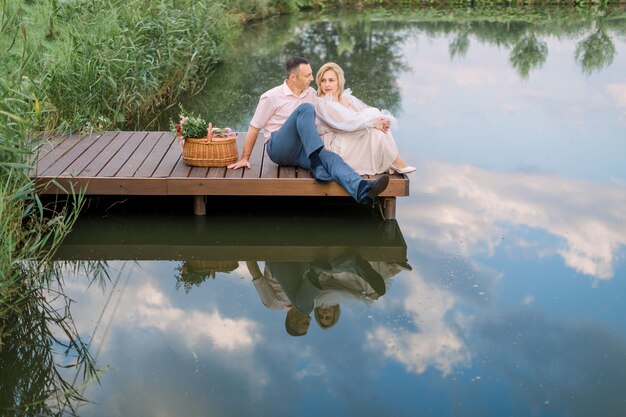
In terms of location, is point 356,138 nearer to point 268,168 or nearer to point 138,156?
point 268,168

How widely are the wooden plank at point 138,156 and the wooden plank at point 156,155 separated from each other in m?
0.03

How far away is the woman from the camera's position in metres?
6.00

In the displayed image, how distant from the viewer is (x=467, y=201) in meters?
6.61

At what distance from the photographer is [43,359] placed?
4074 mm

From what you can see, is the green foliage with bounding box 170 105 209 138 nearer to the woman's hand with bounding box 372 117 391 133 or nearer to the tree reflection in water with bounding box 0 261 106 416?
the woman's hand with bounding box 372 117 391 133

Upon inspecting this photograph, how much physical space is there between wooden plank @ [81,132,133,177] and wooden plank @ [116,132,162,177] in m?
0.14

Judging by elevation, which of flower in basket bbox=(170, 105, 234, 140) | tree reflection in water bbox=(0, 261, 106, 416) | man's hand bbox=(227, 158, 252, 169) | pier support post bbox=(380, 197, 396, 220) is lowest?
pier support post bbox=(380, 197, 396, 220)

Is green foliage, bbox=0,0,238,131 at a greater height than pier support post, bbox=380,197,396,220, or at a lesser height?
greater

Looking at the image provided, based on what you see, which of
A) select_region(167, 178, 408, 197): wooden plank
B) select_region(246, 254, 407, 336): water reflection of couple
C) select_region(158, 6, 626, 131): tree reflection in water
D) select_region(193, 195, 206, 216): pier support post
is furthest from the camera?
select_region(158, 6, 626, 131): tree reflection in water

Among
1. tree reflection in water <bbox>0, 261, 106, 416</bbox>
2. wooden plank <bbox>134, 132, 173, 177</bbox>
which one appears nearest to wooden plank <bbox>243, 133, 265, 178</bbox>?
wooden plank <bbox>134, 132, 173, 177</bbox>

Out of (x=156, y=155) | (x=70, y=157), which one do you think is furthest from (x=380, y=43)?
(x=70, y=157)

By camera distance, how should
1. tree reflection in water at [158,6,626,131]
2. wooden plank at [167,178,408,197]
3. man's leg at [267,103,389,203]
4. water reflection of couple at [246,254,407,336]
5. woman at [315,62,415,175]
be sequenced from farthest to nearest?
tree reflection in water at [158,6,626,131]
woman at [315,62,415,175]
wooden plank at [167,178,408,197]
man's leg at [267,103,389,203]
water reflection of couple at [246,254,407,336]

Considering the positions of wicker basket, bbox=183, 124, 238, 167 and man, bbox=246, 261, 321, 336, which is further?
wicker basket, bbox=183, 124, 238, 167

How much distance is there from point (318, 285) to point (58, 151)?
2.73 m
